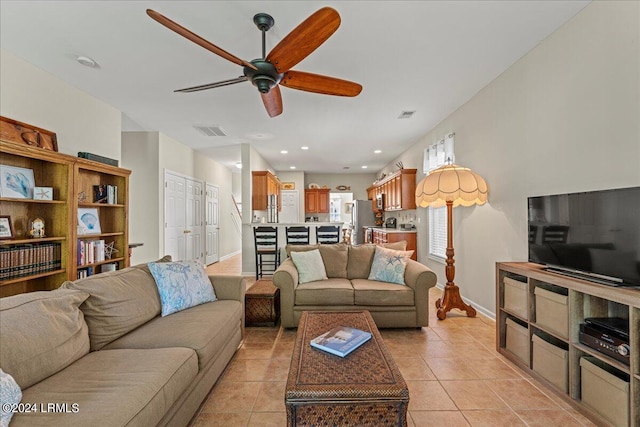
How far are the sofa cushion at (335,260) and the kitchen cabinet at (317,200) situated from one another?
600cm

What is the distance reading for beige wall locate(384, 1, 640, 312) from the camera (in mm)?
2027

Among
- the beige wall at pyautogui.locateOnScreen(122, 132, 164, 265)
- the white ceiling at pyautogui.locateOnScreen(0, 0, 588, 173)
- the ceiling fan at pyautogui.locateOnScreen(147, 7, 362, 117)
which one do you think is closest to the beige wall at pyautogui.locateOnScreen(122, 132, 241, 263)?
the beige wall at pyautogui.locateOnScreen(122, 132, 164, 265)

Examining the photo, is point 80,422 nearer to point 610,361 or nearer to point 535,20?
point 610,361

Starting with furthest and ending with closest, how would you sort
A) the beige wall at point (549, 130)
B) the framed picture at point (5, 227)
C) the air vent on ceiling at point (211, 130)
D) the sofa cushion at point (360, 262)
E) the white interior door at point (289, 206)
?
the white interior door at point (289, 206) < the air vent on ceiling at point (211, 130) < the sofa cushion at point (360, 262) < the framed picture at point (5, 227) < the beige wall at point (549, 130)

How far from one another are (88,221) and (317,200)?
6.97 m

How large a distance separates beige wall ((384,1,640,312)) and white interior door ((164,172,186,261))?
5.13m

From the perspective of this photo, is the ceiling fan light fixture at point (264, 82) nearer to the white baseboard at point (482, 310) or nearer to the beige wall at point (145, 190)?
the white baseboard at point (482, 310)

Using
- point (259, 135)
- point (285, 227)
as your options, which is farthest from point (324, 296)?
point (259, 135)

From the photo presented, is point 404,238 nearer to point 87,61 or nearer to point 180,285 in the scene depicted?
point 180,285

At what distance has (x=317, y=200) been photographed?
32.6ft

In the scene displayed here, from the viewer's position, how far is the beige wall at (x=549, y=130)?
2.03 meters

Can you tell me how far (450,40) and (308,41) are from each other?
1548 millimetres

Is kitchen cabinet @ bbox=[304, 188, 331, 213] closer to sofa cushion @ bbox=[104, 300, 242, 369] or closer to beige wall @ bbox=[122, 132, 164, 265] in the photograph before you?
beige wall @ bbox=[122, 132, 164, 265]

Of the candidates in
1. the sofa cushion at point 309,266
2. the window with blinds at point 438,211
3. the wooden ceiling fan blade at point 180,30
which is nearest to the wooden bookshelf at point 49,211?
the wooden ceiling fan blade at point 180,30
